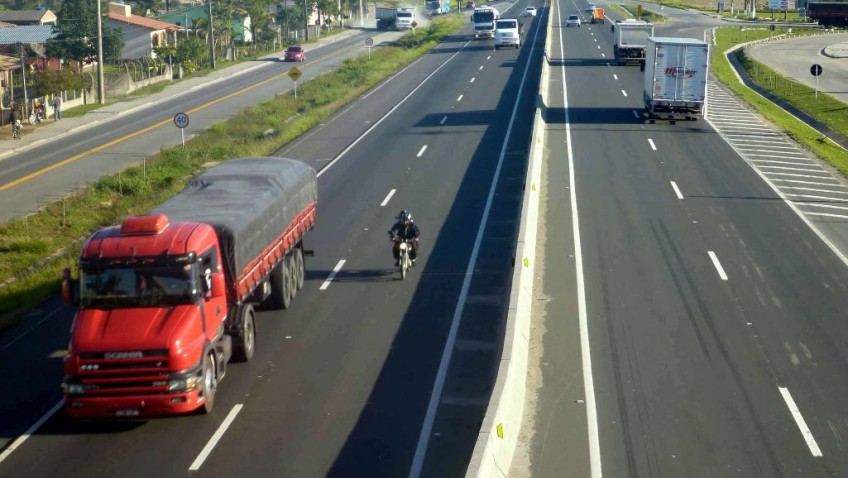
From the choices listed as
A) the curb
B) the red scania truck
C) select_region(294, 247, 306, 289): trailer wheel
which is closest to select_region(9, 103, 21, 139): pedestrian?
select_region(294, 247, 306, 289): trailer wheel

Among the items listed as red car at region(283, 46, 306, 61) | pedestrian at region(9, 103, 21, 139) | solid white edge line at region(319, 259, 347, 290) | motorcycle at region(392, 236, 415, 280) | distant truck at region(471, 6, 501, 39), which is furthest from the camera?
distant truck at region(471, 6, 501, 39)

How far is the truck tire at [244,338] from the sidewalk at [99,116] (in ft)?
96.3

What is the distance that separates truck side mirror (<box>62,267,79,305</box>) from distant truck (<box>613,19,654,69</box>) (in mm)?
55638

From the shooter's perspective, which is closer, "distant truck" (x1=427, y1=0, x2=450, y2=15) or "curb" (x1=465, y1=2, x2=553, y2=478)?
"curb" (x1=465, y1=2, x2=553, y2=478)

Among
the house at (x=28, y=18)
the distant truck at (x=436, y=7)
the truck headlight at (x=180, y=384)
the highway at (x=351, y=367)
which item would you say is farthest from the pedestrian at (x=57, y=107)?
the distant truck at (x=436, y=7)

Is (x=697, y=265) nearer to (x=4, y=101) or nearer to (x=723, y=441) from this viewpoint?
(x=723, y=441)

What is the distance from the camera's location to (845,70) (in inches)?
2756

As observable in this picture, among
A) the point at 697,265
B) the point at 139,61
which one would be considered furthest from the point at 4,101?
the point at 697,265

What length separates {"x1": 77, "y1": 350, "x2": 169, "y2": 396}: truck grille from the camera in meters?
13.8

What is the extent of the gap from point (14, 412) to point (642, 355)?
379 inches

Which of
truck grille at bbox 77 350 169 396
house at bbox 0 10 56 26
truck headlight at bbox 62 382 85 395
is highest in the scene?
house at bbox 0 10 56 26

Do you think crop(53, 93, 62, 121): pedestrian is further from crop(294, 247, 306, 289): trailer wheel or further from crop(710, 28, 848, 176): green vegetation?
crop(294, 247, 306, 289): trailer wheel

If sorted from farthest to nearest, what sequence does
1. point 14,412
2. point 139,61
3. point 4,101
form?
1. point 139,61
2. point 4,101
3. point 14,412

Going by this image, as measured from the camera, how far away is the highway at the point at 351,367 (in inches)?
529
